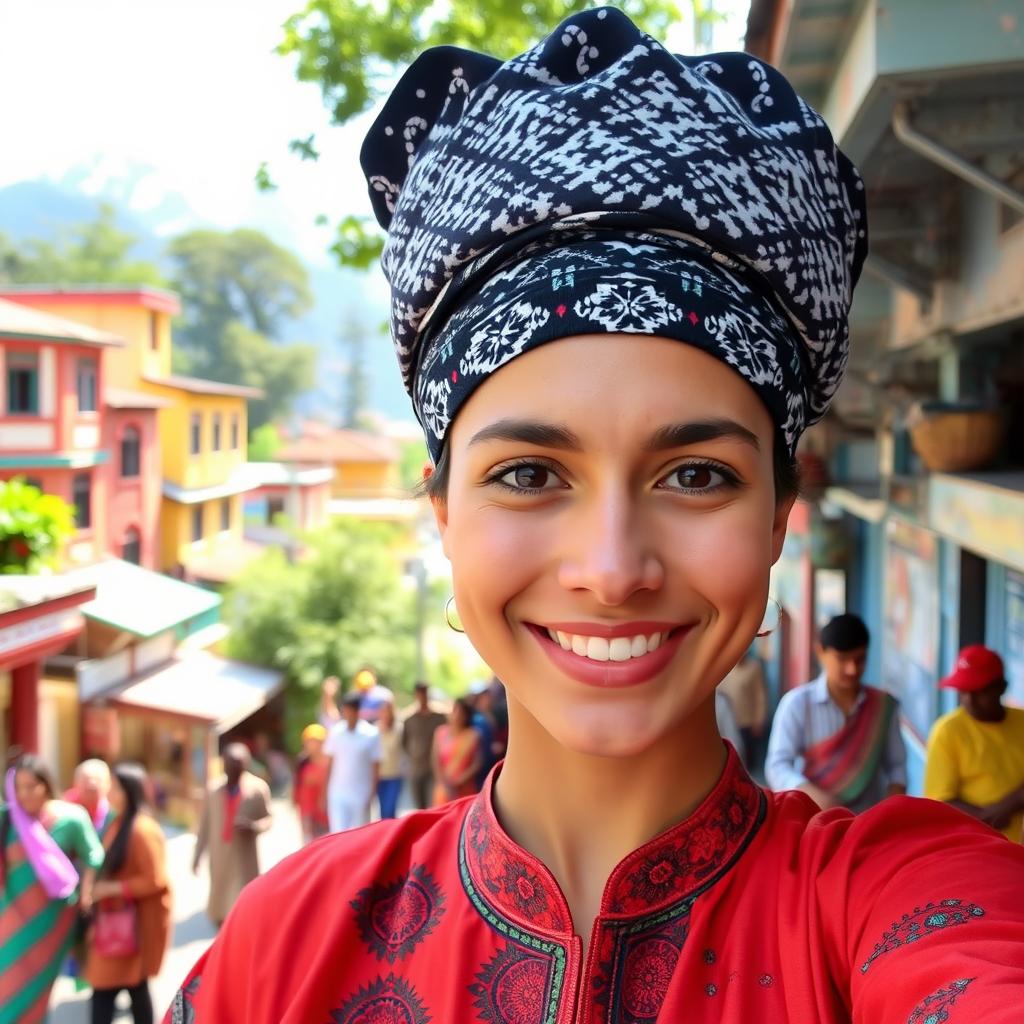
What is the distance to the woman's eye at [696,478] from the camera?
119cm

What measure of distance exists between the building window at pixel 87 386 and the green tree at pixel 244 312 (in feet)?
129

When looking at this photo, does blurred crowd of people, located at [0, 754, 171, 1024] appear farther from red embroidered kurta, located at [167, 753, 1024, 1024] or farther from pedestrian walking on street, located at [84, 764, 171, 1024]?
red embroidered kurta, located at [167, 753, 1024, 1024]

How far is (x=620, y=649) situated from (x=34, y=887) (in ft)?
12.6

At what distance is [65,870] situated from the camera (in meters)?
4.36

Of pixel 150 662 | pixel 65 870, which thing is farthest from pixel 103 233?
pixel 65 870

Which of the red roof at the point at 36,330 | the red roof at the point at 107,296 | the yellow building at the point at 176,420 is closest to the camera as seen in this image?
the red roof at the point at 36,330

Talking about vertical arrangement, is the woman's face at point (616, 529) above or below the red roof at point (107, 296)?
below

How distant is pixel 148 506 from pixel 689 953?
78.4ft

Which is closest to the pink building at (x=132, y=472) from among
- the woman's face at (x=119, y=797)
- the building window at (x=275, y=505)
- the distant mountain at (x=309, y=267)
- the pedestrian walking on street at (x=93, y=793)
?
the building window at (x=275, y=505)

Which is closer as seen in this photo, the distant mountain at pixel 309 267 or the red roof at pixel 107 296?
the red roof at pixel 107 296

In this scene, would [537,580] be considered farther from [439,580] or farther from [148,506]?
[439,580]

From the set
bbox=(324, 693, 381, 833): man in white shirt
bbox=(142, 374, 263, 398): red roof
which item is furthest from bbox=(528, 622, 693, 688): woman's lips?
bbox=(142, 374, 263, 398): red roof

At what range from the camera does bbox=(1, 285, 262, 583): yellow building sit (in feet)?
81.6

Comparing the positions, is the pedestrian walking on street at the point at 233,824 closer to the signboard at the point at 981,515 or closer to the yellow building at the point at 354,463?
the signboard at the point at 981,515
